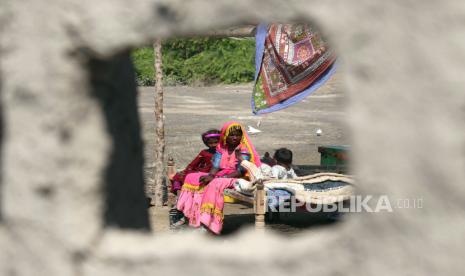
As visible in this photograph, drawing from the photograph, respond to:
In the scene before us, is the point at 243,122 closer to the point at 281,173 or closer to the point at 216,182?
the point at 281,173

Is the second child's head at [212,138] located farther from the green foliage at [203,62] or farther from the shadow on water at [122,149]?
the green foliage at [203,62]

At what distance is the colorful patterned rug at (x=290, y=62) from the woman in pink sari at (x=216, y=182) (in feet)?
2.51

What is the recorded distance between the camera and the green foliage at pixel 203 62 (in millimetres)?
25062

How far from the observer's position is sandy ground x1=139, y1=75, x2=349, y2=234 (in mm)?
9781

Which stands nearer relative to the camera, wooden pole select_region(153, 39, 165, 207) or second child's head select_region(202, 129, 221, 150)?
second child's head select_region(202, 129, 221, 150)

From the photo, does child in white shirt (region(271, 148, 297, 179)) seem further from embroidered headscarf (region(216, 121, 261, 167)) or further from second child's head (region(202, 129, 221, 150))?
second child's head (region(202, 129, 221, 150))

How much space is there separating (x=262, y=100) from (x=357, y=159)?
695cm

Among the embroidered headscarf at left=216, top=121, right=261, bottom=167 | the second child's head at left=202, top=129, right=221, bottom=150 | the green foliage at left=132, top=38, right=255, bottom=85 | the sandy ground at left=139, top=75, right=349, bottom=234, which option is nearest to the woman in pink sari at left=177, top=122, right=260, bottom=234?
the embroidered headscarf at left=216, top=121, right=261, bottom=167

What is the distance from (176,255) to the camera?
94.4 inches

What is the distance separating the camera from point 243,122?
54.0ft

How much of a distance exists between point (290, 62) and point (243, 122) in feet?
25.1

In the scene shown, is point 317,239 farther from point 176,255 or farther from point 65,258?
point 65,258

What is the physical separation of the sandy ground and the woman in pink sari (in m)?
0.64

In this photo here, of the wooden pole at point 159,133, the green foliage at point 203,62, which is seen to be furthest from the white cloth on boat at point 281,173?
the green foliage at point 203,62
